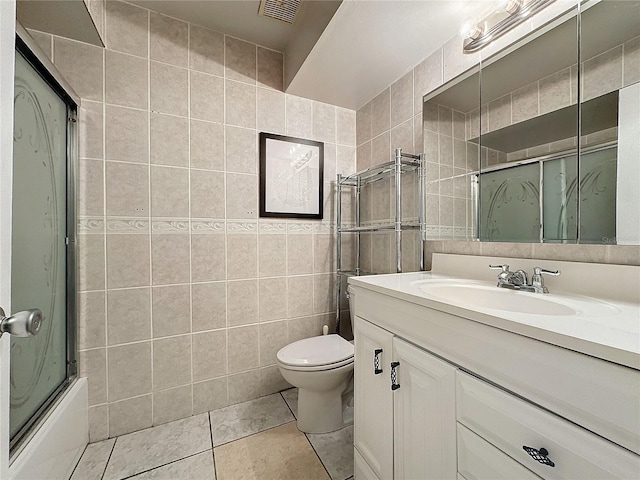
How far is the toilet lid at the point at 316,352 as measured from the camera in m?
1.36

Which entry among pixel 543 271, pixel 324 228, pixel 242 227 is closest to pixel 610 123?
pixel 543 271

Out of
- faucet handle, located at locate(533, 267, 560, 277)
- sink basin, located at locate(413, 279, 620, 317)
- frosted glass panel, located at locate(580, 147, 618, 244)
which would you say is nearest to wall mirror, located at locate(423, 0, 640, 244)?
frosted glass panel, located at locate(580, 147, 618, 244)

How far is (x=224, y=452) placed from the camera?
1.31m

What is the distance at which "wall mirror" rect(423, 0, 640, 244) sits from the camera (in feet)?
2.68

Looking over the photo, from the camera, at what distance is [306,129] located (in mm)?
1919

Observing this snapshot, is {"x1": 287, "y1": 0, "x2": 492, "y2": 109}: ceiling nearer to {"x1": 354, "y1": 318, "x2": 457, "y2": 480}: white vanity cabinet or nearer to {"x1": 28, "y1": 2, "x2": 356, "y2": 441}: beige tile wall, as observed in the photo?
{"x1": 28, "y1": 2, "x2": 356, "y2": 441}: beige tile wall

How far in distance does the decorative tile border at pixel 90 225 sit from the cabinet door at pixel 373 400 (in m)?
1.36

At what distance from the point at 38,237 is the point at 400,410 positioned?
1.51 metres

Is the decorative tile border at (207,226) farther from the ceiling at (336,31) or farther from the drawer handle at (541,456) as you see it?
the drawer handle at (541,456)

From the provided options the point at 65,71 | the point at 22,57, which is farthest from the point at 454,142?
the point at 65,71

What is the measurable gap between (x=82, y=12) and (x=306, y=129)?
1211 millimetres

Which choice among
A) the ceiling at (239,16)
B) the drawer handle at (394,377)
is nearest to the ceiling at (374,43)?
the ceiling at (239,16)

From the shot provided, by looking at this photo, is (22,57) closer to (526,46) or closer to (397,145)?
(397,145)

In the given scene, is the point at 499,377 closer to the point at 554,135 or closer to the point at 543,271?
the point at 543,271
